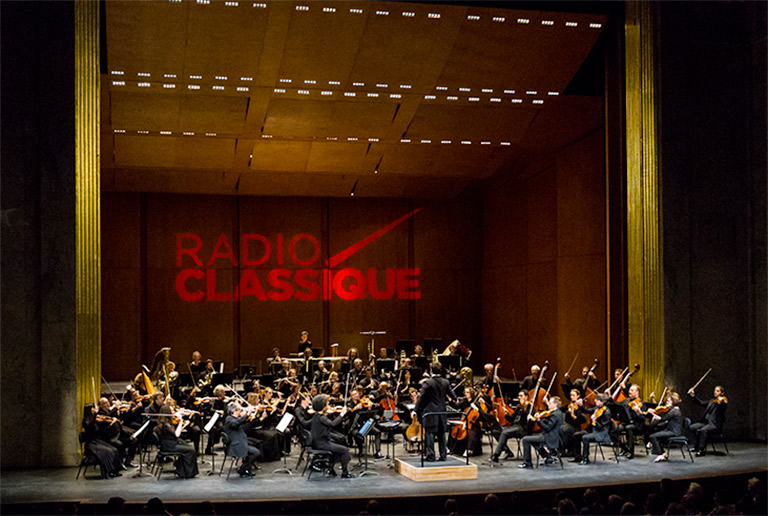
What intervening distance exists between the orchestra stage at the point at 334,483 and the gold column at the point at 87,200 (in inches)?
62.9

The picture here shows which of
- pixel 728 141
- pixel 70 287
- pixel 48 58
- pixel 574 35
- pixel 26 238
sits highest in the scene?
pixel 574 35

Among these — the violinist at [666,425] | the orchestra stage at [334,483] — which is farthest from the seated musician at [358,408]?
the violinist at [666,425]

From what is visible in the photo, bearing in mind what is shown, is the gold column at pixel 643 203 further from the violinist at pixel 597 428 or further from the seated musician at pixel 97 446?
the seated musician at pixel 97 446

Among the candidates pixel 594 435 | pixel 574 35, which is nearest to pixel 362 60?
pixel 574 35

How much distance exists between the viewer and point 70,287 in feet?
37.5

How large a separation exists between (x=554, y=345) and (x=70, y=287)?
37.1ft

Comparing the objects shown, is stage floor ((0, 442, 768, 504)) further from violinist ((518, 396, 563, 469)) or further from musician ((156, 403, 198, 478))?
violinist ((518, 396, 563, 469))

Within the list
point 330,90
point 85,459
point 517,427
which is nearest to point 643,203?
point 517,427

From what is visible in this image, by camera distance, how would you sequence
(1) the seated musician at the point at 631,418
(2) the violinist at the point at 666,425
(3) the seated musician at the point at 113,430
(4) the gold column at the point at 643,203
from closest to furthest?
1. (3) the seated musician at the point at 113,430
2. (2) the violinist at the point at 666,425
3. (1) the seated musician at the point at 631,418
4. (4) the gold column at the point at 643,203

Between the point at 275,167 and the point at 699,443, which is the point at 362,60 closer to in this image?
the point at 275,167

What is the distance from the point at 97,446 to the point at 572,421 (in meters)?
6.68

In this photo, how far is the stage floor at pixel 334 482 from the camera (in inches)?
367

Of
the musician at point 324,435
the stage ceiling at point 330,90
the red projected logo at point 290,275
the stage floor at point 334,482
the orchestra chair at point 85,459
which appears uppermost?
the stage ceiling at point 330,90

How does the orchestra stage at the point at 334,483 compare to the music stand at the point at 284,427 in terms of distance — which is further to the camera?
the music stand at the point at 284,427
